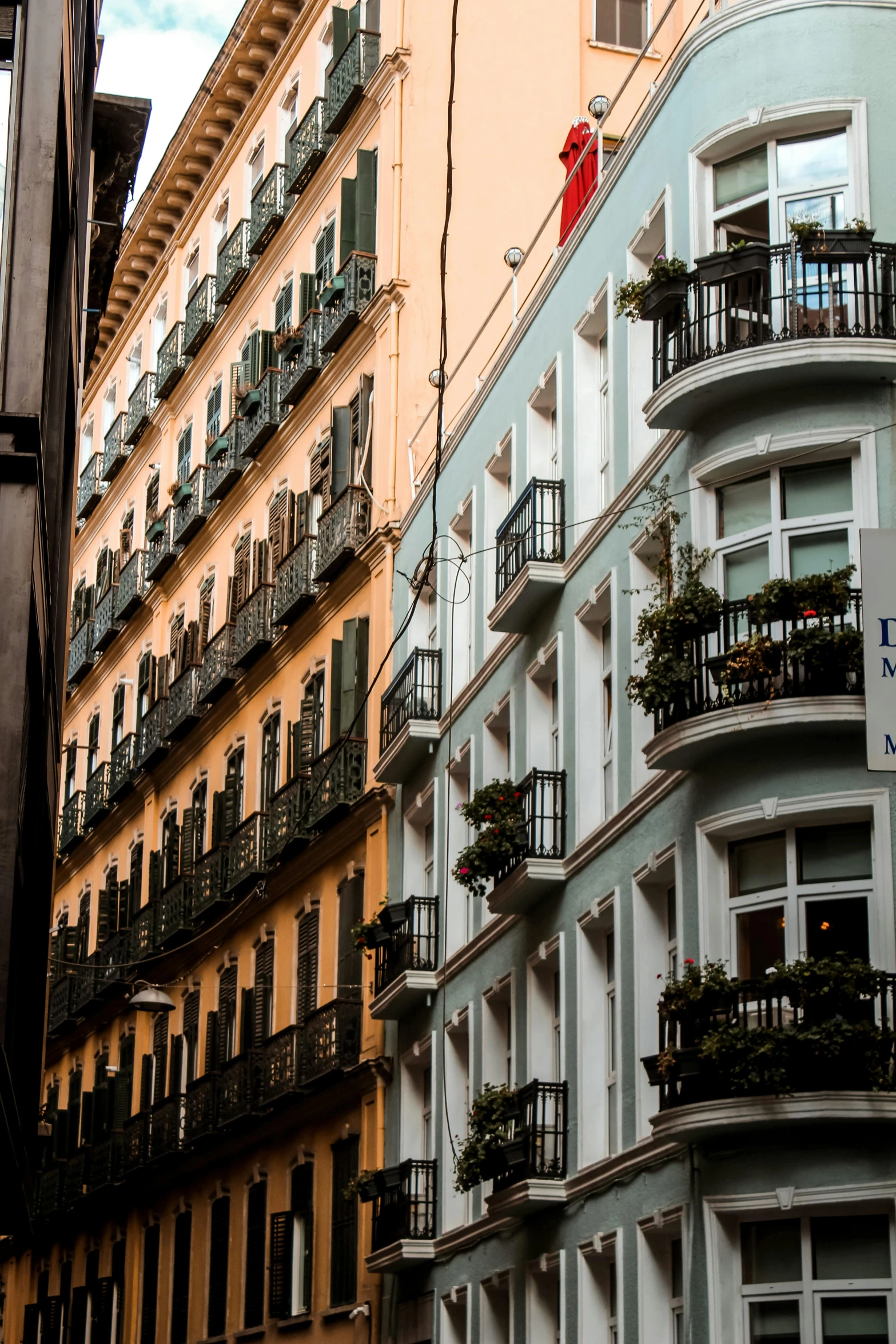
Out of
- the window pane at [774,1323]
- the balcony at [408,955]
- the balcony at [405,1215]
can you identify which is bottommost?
the window pane at [774,1323]

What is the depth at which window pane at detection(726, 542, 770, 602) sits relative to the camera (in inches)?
906

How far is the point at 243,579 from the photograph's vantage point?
45.9 meters

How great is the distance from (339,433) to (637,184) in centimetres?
1452

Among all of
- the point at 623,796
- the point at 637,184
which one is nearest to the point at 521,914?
the point at 623,796

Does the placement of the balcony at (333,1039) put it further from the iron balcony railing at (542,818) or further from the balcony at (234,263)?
the balcony at (234,263)

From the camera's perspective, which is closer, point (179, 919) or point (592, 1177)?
point (592, 1177)

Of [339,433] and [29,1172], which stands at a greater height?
[339,433]

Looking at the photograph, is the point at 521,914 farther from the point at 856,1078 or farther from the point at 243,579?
the point at 243,579

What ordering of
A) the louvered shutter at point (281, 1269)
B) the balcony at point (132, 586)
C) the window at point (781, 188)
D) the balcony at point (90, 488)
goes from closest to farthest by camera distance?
the window at point (781, 188), the louvered shutter at point (281, 1269), the balcony at point (132, 586), the balcony at point (90, 488)

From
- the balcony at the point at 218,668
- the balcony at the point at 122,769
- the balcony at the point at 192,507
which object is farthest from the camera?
the balcony at the point at 122,769

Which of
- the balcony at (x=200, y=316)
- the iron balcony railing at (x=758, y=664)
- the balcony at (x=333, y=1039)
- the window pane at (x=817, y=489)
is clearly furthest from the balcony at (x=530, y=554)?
the balcony at (x=200, y=316)

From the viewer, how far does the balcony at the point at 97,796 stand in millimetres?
54469

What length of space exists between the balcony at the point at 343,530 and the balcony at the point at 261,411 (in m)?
4.78

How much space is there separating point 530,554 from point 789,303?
6595mm
